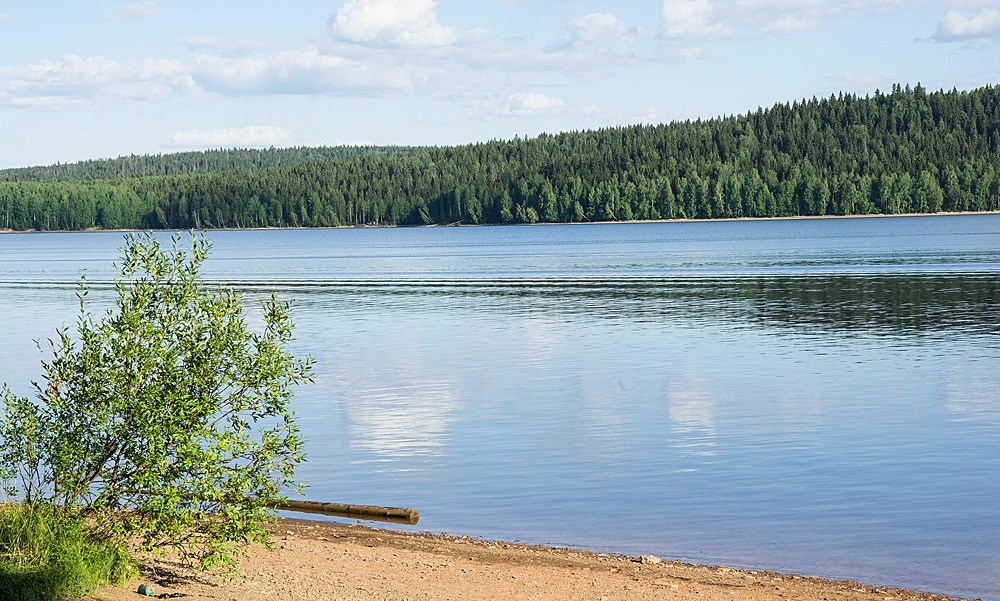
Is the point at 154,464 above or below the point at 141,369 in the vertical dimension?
below

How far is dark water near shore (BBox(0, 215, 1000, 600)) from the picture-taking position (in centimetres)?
1650

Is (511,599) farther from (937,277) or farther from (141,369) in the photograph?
(937,277)

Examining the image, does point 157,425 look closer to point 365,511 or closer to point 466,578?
point 466,578

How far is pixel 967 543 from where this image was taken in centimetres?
1556

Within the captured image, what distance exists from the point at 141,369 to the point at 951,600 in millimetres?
8904

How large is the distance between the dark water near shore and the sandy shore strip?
108 centimetres

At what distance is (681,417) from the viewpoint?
84.4 feet

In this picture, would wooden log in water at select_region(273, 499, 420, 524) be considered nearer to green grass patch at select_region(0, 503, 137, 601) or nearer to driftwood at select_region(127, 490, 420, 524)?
driftwood at select_region(127, 490, 420, 524)

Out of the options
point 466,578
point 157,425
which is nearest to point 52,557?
point 157,425

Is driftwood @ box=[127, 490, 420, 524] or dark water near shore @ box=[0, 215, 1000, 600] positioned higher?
driftwood @ box=[127, 490, 420, 524]

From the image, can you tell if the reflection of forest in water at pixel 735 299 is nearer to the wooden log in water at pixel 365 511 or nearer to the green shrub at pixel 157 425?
the wooden log in water at pixel 365 511

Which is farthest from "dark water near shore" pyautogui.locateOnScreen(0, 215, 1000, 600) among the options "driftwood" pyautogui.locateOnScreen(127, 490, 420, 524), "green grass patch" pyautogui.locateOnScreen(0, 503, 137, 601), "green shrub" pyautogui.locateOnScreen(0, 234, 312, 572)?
"green grass patch" pyautogui.locateOnScreen(0, 503, 137, 601)

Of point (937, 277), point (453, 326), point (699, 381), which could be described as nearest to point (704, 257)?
point (937, 277)

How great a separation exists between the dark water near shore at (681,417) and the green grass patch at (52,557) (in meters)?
5.83
